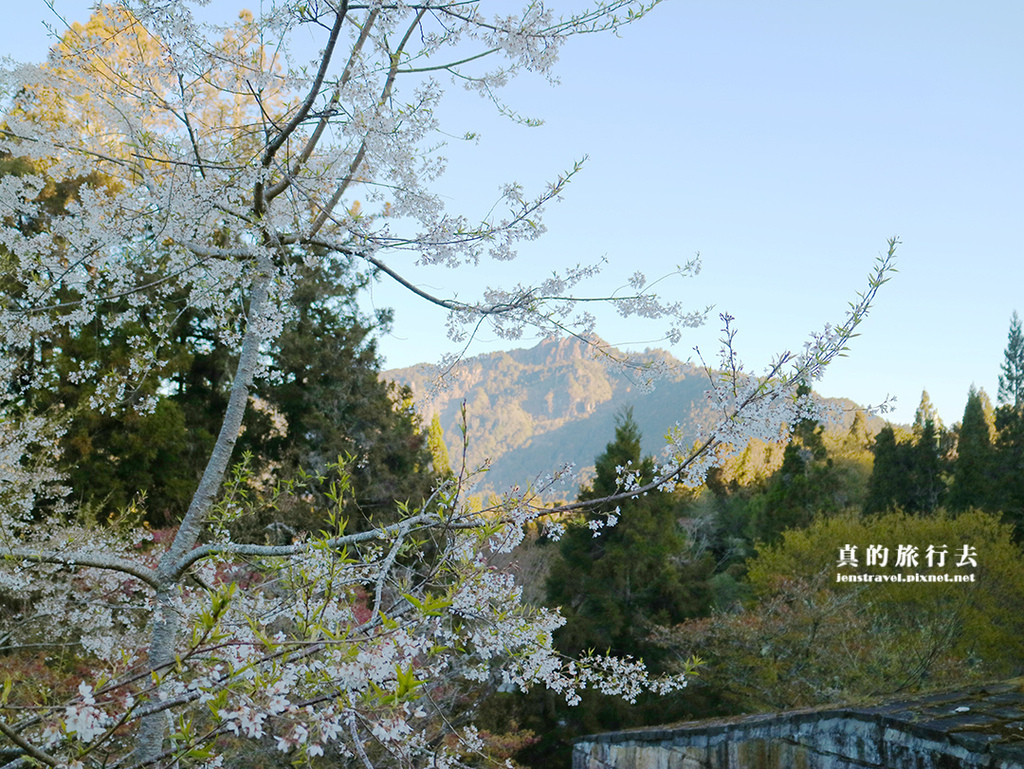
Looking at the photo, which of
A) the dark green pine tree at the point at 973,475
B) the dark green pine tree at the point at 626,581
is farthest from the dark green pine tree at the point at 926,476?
the dark green pine tree at the point at 626,581

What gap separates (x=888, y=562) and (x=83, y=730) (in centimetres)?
1682

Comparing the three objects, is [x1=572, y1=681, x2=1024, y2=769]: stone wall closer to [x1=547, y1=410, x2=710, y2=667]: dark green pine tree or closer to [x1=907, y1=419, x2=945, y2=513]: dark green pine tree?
[x1=547, y1=410, x2=710, y2=667]: dark green pine tree

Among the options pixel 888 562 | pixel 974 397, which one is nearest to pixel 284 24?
pixel 888 562

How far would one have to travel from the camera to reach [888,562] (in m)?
14.9

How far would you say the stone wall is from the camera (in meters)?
3.22

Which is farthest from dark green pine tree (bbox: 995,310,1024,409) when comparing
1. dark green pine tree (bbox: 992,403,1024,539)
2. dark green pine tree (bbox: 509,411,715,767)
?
dark green pine tree (bbox: 509,411,715,767)

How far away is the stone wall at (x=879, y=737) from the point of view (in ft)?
10.6

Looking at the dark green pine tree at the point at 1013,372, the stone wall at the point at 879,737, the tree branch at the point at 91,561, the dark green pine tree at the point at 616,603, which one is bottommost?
the dark green pine tree at the point at 616,603

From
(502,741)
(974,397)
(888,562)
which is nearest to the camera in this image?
(502,741)

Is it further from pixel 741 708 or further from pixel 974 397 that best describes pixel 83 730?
pixel 974 397

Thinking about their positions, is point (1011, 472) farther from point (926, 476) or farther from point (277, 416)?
point (277, 416)

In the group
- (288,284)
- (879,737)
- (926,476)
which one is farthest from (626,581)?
(926,476)

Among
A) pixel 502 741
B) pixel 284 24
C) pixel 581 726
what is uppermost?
pixel 284 24

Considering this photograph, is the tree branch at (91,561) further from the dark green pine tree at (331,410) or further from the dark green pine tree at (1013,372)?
the dark green pine tree at (1013,372)
